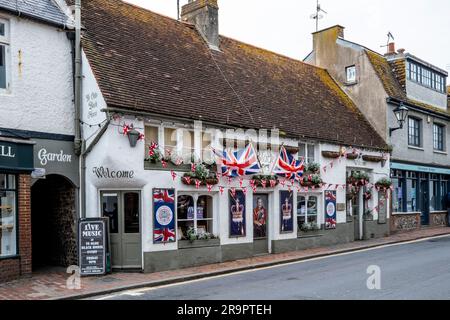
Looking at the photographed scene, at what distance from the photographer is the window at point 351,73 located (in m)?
25.2

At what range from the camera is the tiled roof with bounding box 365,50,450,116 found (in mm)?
24297

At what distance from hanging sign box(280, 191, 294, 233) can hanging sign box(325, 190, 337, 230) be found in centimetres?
209

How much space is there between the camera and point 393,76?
26.0 meters

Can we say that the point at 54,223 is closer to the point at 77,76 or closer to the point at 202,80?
the point at 77,76

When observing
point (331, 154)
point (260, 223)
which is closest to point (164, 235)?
point (260, 223)

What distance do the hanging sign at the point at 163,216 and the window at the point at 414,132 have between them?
1571 centimetres

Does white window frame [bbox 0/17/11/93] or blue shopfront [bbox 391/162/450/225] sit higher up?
white window frame [bbox 0/17/11/93]

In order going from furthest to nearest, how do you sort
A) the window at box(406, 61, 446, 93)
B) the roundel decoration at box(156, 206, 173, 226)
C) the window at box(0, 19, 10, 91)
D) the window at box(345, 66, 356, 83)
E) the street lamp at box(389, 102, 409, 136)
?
the window at box(406, 61, 446, 93), the window at box(345, 66, 356, 83), the street lamp at box(389, 102, 409, 136), the roundel decoration at box(156, 206, 173, 226), the window at box(0, 19, 10, 91)

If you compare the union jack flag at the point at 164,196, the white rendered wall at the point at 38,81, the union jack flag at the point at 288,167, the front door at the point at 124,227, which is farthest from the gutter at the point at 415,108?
the white rendered wall at the point at 38,81

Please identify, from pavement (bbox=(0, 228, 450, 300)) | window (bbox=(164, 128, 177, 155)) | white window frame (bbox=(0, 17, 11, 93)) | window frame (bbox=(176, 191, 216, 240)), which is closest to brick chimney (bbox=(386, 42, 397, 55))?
pavement (bbox=(0, 228, 450, 300))

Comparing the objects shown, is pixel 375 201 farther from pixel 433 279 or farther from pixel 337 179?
pixel 433 279

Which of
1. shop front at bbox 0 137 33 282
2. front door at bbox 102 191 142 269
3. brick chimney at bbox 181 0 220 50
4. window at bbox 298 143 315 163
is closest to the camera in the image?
shop front at bbox 0 137 33 282

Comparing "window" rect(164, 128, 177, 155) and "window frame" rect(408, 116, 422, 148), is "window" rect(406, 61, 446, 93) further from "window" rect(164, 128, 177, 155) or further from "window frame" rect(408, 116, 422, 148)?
"window" rect(164, 128, 177, 155)

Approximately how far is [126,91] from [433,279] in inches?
357
